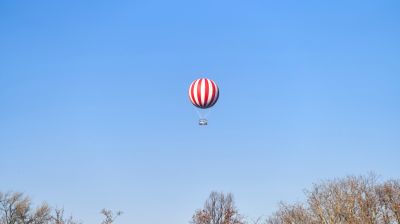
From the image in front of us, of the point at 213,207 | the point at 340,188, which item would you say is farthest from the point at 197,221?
the point at 340,188

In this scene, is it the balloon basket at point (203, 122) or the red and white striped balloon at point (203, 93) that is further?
the red and white striped balloon at point (203, 93)

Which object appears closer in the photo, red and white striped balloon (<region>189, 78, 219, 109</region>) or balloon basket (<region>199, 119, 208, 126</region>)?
balloon basket (<region>199, 119, 208, 126</region>)

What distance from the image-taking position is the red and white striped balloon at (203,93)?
41969 millimetres

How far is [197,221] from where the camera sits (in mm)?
75625

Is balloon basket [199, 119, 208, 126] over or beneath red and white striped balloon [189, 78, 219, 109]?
beneath

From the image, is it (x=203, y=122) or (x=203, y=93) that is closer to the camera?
(x=203, y=122)

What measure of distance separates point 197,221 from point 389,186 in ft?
87.9

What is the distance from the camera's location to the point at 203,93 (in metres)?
42.0

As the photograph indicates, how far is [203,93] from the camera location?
1655 inches

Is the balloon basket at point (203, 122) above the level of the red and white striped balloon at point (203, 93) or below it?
below

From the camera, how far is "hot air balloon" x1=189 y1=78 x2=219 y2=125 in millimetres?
41969

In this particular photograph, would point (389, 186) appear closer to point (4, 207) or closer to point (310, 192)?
point (310, 192)

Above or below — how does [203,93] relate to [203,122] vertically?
above

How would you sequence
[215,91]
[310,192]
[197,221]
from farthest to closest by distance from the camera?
[197,221] < [310,192] < [215,91]
